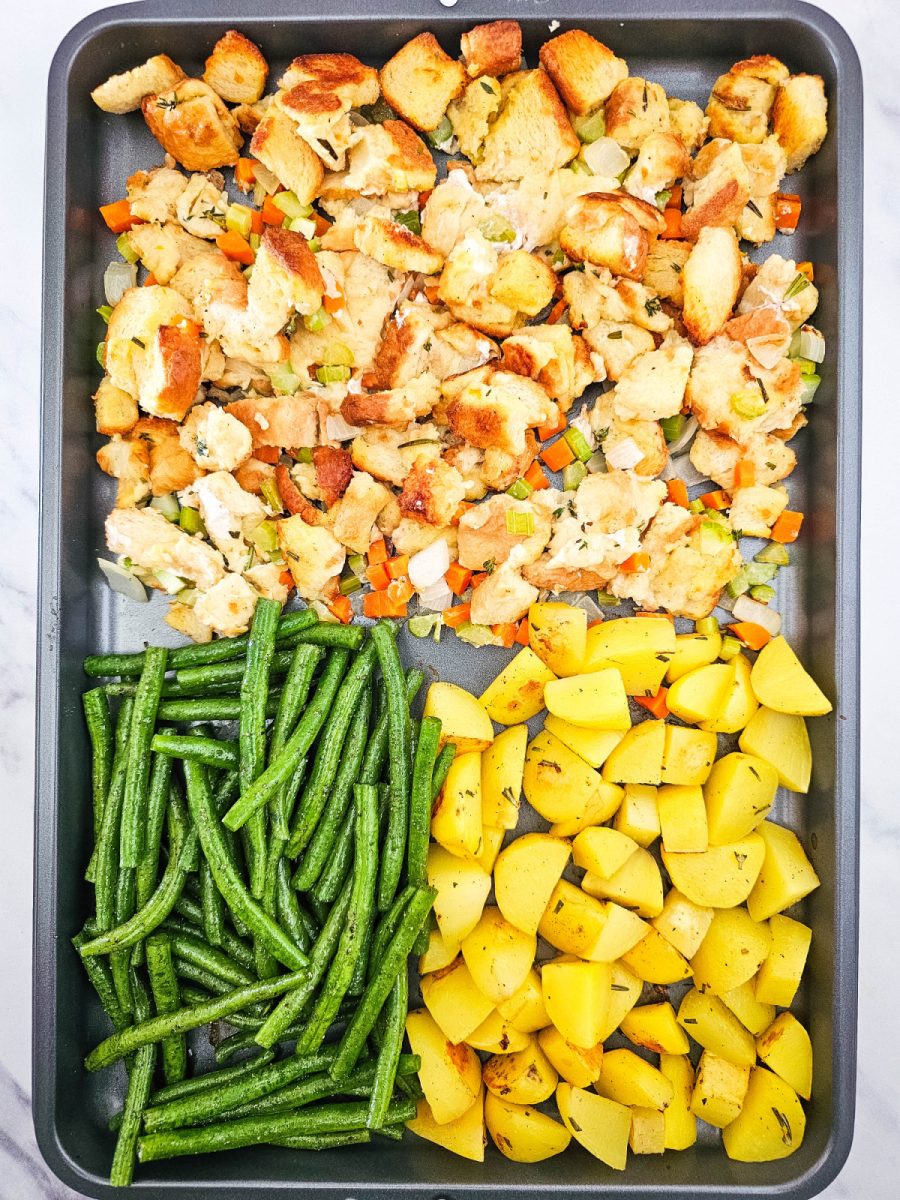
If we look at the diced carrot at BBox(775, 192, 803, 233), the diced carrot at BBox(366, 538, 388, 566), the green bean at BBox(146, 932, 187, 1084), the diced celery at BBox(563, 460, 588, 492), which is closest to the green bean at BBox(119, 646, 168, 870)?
the green bean at BBox(146, 932, 187, 1084)

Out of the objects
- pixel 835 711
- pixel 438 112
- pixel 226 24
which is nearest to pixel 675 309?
pixel 438 112

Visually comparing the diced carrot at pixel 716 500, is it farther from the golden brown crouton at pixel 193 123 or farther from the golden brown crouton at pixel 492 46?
the golden brown crouton at pixel 193 123

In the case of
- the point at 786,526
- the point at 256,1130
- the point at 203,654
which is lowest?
the point at 256,1130

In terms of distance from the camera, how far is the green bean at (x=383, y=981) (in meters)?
2.70

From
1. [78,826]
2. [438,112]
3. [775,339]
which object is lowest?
[78,826]

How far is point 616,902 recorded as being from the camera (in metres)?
2.91

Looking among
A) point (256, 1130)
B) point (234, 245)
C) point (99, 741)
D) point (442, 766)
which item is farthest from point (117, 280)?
point (256, 1130)

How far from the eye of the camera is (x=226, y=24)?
2859 millimetres

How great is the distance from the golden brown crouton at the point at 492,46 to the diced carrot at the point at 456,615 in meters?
1.67

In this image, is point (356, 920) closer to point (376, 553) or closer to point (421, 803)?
point (421, 803)

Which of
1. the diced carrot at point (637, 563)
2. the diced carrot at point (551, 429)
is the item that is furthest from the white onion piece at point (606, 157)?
the diced carrot at point (637, 563)

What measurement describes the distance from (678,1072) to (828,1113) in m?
0.45

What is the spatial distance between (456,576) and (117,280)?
146 centimetres

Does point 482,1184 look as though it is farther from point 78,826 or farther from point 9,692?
point 9,692
